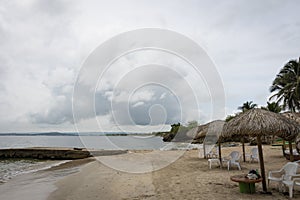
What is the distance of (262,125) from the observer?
237 inches

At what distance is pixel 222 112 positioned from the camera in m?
15.2

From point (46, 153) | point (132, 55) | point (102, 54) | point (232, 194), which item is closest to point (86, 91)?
point (102, 54)

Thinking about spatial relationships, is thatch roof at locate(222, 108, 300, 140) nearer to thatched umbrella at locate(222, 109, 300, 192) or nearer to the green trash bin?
thatched umbrella at locate(222, 109, 300, 192)

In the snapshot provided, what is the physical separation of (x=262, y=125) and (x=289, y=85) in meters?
22.6

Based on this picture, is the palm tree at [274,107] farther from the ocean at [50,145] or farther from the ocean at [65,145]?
the ocean at [50,145]

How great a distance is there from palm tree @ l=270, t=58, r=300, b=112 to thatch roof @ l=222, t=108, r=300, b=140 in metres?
20.8

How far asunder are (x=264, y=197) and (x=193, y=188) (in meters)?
1.95

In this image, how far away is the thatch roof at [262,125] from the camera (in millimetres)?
5992

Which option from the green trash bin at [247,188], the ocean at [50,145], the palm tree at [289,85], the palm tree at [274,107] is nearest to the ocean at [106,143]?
the ocean at [50,145]

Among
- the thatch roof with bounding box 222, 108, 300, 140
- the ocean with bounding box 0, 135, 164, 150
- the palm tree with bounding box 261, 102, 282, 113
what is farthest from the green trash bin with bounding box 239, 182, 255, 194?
the ocean with bounding box 0, 135, 164, 150

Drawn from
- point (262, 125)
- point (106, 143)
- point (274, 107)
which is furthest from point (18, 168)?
point (106, 143)

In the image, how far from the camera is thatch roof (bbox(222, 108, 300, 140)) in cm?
599

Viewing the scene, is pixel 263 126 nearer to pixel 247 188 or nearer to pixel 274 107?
pixel 247 188

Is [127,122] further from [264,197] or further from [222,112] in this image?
[264,197]
